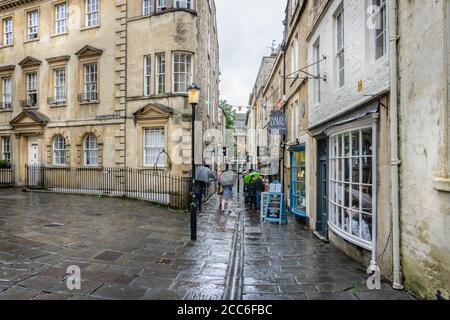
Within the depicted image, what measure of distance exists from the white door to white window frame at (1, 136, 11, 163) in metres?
1.77

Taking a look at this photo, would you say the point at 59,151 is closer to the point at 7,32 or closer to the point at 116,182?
the point at 116,182

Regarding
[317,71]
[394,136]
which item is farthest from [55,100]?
[394,136]

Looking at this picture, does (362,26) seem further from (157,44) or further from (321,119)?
(157,44)

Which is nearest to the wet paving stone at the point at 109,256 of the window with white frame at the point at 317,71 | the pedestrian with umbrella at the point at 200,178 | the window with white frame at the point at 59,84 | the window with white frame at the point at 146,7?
the pedestrian with umbrella at the point at 200,178

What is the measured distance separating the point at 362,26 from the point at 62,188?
53.5 ft

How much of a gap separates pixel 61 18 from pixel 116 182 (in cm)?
1012

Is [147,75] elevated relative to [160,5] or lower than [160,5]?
lower

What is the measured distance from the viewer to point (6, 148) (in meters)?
19.7

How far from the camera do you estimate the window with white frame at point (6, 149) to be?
19.5 meters

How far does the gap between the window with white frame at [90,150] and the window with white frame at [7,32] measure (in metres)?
9.07

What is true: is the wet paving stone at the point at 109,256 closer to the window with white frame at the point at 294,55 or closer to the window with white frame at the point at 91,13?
the window with white frame at the point at 294,55

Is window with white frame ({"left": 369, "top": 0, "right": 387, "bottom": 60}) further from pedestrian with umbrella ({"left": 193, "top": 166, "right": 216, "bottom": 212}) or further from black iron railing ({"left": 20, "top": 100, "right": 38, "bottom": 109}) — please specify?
black iron railing ({"left": 20, "top": 100, "right": 38, "bottom": 109})
